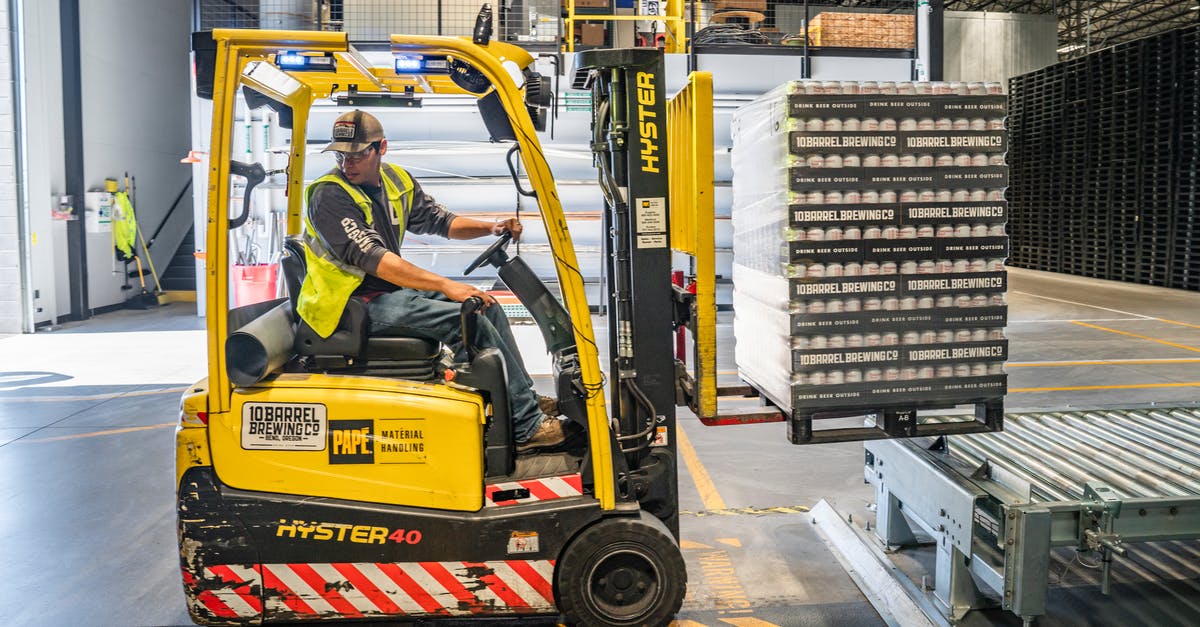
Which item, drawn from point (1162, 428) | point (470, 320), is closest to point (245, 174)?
point (470, 320)

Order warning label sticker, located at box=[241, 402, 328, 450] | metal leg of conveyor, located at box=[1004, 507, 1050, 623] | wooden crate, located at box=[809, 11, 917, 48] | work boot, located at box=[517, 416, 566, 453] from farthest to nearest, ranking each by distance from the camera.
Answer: wooden crate, located at box=[809, 11, 917, 48] → work boot, located at box=[517, 416, 566, 453] → warning label sticker, located at box=[241, 402, 328, 450] → metal leg of conveyor, located at box=[1004, 507, 1050, 623]

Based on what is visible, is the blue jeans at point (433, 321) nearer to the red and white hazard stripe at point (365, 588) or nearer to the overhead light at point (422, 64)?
the red and white hazard stripe at point (365, 588)

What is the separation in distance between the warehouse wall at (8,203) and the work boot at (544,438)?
39.0 feet

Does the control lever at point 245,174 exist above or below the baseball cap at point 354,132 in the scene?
below

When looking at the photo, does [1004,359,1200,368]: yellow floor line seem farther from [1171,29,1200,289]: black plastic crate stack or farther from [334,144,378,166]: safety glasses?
[1171,29,1200,289]: black plastic crate stack

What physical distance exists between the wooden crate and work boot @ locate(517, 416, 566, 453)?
11.4 metres

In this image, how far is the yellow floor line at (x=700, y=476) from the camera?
5410 mm

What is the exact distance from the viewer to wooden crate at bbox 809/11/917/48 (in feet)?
44.8

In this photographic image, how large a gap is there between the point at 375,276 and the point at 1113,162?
63.8 feet

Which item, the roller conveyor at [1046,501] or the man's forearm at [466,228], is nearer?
the roller conveyor at [1046,501]

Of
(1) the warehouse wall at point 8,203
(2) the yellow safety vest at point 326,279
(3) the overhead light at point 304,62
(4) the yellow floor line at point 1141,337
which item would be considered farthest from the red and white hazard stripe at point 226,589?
(1) the warehouse wall at point 8,203

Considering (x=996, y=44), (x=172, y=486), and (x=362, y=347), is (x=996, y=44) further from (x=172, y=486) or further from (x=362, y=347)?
(x=362, y=347)

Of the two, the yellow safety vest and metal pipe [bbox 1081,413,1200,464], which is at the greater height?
the yellow safety vest

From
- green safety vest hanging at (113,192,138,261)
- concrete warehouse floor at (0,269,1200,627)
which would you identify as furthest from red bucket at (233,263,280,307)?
green safety vest hanging at (113,192,138,261)
